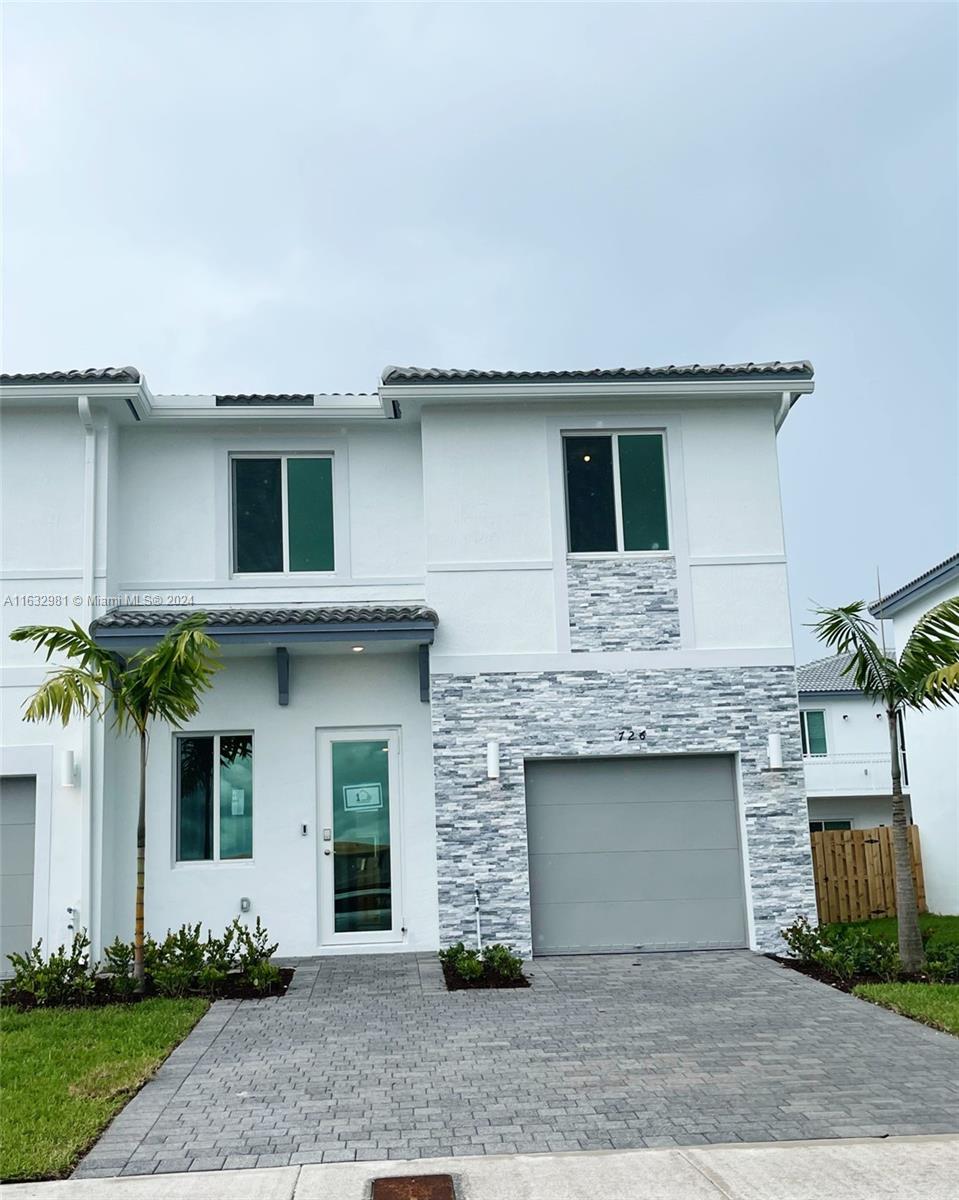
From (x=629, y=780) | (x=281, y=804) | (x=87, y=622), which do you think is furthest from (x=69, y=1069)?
(x=629, y=780)

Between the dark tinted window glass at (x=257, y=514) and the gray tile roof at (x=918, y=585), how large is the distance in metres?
9.92

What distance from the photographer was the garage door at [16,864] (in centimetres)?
1180

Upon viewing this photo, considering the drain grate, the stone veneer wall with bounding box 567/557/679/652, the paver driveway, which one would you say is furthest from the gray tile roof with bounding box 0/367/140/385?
the drain grate

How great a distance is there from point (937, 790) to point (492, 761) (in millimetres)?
8954

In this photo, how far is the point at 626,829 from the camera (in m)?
12.5

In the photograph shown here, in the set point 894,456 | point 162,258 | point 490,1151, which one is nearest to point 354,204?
point 162,258

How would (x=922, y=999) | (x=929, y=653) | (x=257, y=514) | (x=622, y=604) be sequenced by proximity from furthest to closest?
(x=257, y=514), (x=622, y=604), (x=929, y=653), (x=922, y=999)

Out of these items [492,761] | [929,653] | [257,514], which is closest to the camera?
[929,653]

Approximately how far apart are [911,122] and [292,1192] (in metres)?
18.5

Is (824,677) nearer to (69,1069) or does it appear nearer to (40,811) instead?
(40,811)

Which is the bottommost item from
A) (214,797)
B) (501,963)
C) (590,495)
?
(501,963)

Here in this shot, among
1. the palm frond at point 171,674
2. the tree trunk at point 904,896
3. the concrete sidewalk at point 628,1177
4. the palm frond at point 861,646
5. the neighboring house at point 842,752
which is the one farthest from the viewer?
the neighboring house at point 842,752

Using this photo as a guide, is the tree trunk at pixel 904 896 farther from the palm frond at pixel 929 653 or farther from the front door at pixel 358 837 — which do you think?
the front door at pixel 358 837

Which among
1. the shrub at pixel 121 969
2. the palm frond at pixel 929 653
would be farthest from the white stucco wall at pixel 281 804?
the palm frond at pixel 929 653
